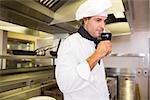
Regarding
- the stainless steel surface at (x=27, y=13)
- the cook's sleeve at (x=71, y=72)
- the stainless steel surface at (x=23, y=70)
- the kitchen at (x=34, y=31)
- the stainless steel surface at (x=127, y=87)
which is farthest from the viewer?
the stainless steel surface at (x=127, y=87)

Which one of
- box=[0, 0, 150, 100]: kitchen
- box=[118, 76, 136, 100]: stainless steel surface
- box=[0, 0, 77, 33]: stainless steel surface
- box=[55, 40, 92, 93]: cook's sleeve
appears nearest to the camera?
box=[55, 40, 92, 93]: cook's sleeve

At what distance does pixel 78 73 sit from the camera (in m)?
0.89

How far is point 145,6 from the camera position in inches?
91.4

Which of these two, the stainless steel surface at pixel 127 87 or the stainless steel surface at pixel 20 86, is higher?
the stainless steel surface at pixel 20 86

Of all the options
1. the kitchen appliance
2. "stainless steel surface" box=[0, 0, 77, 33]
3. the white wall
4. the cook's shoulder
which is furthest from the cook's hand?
the white wall

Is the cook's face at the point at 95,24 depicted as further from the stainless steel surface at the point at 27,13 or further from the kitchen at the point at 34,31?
the stainless steel surface at the point at 27,13

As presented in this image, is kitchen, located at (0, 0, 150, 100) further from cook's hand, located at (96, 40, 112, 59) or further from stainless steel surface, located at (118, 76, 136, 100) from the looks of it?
stainless steel surface, located at (118, 76, 136, 100)

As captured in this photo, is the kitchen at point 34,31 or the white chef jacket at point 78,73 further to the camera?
the kitchen at point 34,31

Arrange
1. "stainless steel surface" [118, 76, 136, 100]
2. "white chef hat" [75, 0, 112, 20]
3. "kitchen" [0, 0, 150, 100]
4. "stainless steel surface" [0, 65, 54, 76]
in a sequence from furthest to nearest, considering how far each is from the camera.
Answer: "stainless steel surface" [118, 76, 136, 100] → "stainless steel surface" [0, 65, 54, 76] → "kitchen" [0, 0, 150, 100] → "white chef hat" [75, 0, 112, 20]

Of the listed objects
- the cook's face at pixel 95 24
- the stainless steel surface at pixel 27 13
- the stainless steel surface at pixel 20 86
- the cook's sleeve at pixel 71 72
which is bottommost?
the stainless steel surface at pixel 20 86

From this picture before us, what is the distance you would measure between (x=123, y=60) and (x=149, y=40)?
2.06 ft

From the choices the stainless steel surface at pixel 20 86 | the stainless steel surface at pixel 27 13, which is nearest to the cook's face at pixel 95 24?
the stainless steel surface at pixel 27 13

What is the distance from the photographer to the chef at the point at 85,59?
90cm

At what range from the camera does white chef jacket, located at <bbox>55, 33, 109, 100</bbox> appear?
892mm
